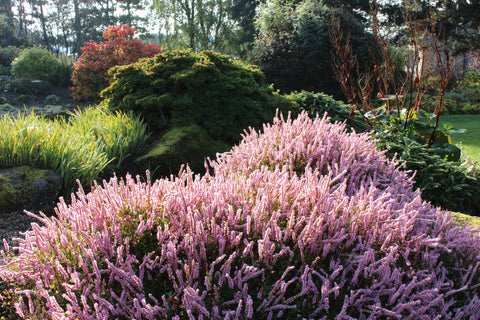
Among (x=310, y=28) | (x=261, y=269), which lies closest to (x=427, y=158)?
(x=261, y=269)

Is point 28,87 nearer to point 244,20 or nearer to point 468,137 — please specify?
point 468,137

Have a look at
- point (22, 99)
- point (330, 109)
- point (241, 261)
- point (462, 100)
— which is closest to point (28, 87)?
point (22, 99)

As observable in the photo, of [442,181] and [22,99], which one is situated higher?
[22,99]

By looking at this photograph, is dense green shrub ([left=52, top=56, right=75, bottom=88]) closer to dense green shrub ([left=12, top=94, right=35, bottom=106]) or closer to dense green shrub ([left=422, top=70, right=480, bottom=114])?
dense green shrub ([left=12, top=94, right=35, bottom=106])

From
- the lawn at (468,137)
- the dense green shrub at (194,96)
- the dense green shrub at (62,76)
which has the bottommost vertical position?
the lawn at (468,137)

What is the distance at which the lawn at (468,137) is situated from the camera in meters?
7.98

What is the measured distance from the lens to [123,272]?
1.61 metres

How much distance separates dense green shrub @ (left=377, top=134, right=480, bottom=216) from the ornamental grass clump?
2452 millimetres

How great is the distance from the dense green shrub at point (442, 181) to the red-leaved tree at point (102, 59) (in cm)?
1185

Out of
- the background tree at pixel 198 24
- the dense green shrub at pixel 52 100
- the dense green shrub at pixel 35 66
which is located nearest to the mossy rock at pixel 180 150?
the dense green shrub at pixel 52 100

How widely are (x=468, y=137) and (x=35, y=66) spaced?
19.3 metres

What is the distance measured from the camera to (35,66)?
18.5 m

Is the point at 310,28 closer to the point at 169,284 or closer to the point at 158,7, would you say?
the point at 169,284

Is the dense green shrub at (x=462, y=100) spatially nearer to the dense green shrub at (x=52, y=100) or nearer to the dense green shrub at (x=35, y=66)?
the dense green shrub at (x=52, y=100)
